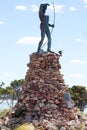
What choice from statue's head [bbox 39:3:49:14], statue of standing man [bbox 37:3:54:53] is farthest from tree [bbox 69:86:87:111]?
statue's head [bbox 39:3:49:14]

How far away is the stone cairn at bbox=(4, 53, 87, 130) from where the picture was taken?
25.4 meters

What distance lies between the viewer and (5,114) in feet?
88.1

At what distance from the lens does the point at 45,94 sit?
25.9 meters

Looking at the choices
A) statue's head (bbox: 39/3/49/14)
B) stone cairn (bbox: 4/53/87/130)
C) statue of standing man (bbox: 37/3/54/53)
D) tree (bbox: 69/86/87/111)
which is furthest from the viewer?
tree (bbox: 69/86/87/111)

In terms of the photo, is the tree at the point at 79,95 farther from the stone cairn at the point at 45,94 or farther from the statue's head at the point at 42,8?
the statue's head at the point at 42,8

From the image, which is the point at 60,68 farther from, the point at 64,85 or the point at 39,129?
the point at 39,129

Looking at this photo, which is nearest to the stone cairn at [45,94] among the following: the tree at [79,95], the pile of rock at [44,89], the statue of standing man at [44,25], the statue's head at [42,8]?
the pile of rock at [44,89]

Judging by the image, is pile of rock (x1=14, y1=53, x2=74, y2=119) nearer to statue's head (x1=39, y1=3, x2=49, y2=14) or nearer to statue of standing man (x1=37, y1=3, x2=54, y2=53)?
statue of standing man (x1=37, y1=3, x2=54, y2=53)

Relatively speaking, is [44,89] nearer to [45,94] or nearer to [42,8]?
[45,94]

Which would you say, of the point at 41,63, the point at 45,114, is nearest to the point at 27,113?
the point at 45,114

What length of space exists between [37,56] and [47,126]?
154 inches

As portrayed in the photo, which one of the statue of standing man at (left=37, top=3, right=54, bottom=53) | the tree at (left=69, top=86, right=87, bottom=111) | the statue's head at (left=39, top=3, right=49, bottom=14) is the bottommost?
the statue of standing man at (left=37, top=3, right=54, bottom=53)

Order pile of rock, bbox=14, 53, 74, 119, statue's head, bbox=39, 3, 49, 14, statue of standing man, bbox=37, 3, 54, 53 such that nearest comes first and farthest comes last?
pile of rock, bbox=14, 53, 74, 119 < statue's head, bbox=39, 3, 49, 14 < statue of standing man, bbox=37, 3, 54, 53

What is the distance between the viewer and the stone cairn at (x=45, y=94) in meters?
25.4
